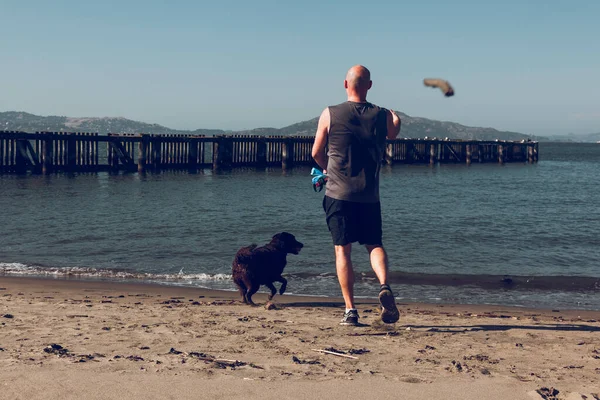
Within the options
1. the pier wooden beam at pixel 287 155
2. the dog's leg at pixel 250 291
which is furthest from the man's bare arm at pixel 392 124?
the pier wooden beam at pixel 287 155

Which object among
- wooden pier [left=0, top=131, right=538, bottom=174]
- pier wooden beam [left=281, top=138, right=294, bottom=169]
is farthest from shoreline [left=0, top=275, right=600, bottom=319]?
pier wooden beam [left=281, top=138, right=294, bottom=169]

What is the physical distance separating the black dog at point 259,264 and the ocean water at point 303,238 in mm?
1834

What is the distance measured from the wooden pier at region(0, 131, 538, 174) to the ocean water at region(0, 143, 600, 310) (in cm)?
334

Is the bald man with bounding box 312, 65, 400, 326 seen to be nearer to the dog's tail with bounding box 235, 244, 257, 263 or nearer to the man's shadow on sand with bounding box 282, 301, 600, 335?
the man's shadow on sand with bounding box 282, 301, 600, 335

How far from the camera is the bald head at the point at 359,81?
16.6 feet

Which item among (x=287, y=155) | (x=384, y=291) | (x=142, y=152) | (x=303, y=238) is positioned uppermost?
(x=142, y=152)

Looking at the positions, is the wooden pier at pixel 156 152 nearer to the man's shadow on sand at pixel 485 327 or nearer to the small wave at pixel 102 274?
the small wave at pixel 102 274

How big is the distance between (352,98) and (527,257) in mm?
9084

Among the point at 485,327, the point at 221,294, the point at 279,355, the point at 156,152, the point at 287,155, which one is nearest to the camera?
the point at 279,355

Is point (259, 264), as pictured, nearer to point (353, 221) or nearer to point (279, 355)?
point (353, 221)

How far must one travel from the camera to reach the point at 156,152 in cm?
3953

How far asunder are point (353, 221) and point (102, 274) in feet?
21.3

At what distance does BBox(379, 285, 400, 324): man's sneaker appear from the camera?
5.04 meters

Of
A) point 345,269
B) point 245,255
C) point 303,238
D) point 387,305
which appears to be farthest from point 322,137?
point 303,238
